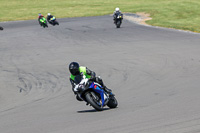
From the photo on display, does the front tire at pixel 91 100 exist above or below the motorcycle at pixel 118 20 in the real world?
above

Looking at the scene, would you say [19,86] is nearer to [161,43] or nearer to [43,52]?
[43,52]

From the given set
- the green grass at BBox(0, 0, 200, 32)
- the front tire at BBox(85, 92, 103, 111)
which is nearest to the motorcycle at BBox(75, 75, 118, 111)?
the front tire at BBox(85, 92, 103, 111)

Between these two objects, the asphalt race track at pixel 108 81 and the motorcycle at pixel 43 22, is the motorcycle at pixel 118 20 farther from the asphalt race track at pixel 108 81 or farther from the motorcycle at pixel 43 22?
the motorcycle at pixel 43 22

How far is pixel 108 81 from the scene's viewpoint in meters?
12.9

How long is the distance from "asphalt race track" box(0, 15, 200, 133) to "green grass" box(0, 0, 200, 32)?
15.1 meters

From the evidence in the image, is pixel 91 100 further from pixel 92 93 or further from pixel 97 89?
pixel 97 89

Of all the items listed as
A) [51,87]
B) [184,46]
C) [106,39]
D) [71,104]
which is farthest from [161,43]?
[71,104]

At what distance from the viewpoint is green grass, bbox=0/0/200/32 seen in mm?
42156

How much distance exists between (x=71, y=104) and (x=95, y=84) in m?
1.76

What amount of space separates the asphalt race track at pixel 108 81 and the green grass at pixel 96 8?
1507 centimetres

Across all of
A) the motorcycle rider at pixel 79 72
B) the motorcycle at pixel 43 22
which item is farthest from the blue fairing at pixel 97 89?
the motorcycle at pixel 43 22

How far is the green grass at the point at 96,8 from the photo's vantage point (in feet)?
138

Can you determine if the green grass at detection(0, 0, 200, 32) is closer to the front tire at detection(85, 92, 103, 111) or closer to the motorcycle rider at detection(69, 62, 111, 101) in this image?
the motorcycle rider at detection(69, 62, 111, 101)

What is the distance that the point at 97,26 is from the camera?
31922 mm
